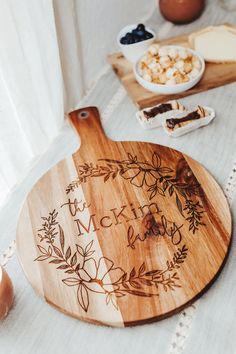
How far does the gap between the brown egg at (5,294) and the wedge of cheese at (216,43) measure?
2.30 feet

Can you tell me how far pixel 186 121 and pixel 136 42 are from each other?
283 mm

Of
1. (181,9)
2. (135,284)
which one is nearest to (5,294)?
(135,284)

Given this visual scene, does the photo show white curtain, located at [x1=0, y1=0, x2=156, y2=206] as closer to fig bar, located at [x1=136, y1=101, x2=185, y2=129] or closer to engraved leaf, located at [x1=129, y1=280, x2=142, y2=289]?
fig bar, located at [x1=136, y1=101, x2=185, y2=129]

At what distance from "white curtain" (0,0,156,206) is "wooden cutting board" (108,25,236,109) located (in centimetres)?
8

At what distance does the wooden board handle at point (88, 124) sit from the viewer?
0.88 m

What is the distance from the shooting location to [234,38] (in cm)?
106

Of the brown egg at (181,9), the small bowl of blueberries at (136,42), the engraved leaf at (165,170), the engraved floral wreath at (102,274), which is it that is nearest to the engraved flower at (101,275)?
the engraved floral wreath at (102,274)

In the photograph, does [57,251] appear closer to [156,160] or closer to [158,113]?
[156,160]

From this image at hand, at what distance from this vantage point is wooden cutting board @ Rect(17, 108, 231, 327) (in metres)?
0.63

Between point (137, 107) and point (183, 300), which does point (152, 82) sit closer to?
point (137, 107)

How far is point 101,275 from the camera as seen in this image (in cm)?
66

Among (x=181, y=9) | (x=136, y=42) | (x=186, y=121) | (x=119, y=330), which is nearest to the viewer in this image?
(x=119, y=330)

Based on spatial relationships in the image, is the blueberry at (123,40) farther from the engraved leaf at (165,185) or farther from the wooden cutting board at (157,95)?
the engraved leaf at (165,185)

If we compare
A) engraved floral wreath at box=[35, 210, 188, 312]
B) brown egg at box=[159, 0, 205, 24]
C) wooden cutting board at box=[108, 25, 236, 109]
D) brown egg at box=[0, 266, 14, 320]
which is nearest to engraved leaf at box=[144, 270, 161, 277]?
engraved floral wreath at box=[35, 210, 188, 312]
